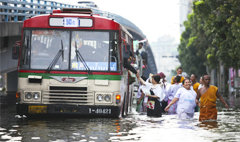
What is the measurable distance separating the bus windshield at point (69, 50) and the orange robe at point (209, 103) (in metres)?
2.52

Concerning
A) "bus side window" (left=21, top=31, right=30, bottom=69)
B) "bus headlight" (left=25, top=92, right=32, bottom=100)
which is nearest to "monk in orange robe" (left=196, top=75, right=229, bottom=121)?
"bus headlight" (left=25, top=92, right=32, bottom=100)

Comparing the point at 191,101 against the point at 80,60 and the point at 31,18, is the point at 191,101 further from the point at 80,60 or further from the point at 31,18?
the point at 31,18

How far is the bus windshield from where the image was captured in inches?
623

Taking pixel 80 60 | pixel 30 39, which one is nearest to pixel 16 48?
pixel 30 39

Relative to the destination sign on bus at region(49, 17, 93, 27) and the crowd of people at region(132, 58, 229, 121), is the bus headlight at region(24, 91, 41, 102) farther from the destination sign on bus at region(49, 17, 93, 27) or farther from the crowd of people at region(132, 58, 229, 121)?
the crowd of people at region(132, 58, 229, 121)

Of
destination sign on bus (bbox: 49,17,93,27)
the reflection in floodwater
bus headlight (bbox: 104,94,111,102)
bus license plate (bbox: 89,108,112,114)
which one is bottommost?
the reflection in floodwater

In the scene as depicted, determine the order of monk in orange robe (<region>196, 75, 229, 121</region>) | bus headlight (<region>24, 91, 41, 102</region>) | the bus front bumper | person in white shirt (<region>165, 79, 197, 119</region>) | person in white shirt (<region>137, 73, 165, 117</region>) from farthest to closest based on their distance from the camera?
person in white shirt (<region>137, 73, 165, 117</region>) < bus headlight (<region>24, 91, 41, 102</region>) < the bus front bumper < person in white shirt (<region>165, 79, 197, 119</region>) < monk in orange robe (<region>196, 75, 229, 121</region>)

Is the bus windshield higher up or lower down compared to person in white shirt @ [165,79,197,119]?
higher up

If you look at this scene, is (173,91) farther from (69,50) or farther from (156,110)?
(69,50)

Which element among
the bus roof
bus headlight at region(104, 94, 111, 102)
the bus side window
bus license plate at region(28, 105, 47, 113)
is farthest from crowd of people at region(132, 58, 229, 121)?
the bus side window

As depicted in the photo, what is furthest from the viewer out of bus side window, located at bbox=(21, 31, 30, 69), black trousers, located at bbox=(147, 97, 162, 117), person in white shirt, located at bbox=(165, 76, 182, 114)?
person in white shirt, located at bbox=(165, 76, 182, 114)

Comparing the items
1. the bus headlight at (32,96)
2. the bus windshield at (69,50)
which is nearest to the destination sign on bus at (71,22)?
the bus windshield at (69,50)

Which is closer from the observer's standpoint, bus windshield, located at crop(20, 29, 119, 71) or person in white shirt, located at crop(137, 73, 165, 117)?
bus windshield, located at crop(20, 29, 119, 71)

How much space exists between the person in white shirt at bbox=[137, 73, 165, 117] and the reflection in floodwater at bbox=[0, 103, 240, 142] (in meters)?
0.27
